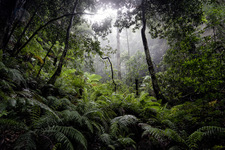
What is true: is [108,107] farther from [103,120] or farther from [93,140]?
[93,140]

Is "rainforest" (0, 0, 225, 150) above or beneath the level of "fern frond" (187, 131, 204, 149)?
above

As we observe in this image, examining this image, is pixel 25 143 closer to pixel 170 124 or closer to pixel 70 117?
pixel 70 117

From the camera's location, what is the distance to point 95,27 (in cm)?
572

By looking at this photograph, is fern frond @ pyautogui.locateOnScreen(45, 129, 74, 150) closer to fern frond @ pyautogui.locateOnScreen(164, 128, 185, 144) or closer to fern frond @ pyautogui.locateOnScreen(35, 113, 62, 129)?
fern frond @ pyautogui.locateOnScreen(35, 113, 62, 129)

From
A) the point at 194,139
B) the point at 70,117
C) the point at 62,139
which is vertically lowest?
the point at 194,139

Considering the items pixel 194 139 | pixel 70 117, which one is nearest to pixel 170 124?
pixel 194 139

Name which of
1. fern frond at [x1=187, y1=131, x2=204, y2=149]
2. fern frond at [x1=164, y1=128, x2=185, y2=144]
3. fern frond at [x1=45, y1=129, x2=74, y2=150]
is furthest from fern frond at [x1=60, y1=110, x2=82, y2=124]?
fern frond at [x1=187, y1=131, x2=204, y2=149]

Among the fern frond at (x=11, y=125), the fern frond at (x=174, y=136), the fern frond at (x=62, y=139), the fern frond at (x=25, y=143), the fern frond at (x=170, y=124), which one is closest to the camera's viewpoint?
the fern frond at (x=25, y=143)

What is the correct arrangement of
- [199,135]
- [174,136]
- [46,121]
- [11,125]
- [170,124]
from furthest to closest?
[170,124] < [174,136] < [199,135] < [46,121] < [11,125]

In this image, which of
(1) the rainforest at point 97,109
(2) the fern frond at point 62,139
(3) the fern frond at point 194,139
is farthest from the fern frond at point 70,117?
(3) the fern frond at point 194,139

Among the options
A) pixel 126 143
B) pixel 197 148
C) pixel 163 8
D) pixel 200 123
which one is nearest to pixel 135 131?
pixel 126 143

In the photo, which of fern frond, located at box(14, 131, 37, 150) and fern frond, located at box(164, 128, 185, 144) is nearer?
fern frond, located at box(14, 131, 37, 150)

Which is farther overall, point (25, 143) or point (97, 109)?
point (97, 109)

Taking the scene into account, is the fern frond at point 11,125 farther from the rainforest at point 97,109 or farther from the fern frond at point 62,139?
the fern frond at point 62,139
